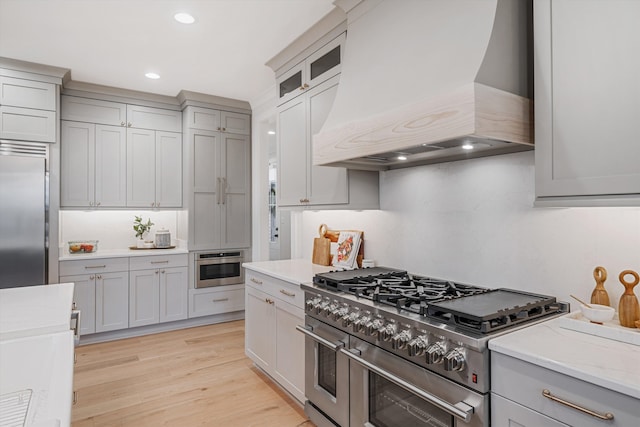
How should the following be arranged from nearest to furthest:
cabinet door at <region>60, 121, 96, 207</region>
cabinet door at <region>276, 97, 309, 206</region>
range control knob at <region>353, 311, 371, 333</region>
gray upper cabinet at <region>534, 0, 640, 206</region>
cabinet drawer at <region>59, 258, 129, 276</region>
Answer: gray upper cabinet at <region>534, 0, 640, 206</region>, range control knob at <region>353, 311, 371, 333</region>, cabinet door at <region>276, 97, 309, 206</region>, cabinet drawer at <region>59, 258, 129, 276</region>, cabinet door at <region>60, 121, 96, 207</region>

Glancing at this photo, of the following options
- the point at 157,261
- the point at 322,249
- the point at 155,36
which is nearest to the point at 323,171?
the point at 322,249

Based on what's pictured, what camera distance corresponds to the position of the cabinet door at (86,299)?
374 centimetres

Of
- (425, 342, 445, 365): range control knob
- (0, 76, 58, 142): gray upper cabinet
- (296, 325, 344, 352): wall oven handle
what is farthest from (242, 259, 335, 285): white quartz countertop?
(0, 76, 58, 142): gray upper cabinet

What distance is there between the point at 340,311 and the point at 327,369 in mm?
450

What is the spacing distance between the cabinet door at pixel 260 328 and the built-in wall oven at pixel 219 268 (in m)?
1.49

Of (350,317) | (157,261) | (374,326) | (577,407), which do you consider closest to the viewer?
(577,407)

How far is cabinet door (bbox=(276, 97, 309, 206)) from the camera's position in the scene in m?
2.91

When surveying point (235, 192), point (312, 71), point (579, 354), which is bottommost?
point (579, 354)

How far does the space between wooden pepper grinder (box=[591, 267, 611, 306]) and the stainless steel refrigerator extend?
4.24 metres

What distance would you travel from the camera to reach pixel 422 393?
149cm

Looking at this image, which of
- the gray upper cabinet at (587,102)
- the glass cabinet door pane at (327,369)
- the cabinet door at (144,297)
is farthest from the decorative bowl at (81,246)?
the gray upper cabinet at (587,102)

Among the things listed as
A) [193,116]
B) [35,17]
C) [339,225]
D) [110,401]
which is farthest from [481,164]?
[193,116]

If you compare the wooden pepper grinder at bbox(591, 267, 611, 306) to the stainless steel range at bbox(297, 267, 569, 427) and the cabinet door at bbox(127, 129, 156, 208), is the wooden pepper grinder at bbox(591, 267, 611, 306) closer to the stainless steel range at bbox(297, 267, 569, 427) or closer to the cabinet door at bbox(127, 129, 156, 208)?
the stainless steel range at bbox(297, 267, 569, 427)

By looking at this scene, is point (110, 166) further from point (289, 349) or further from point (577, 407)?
point (577, 407)
